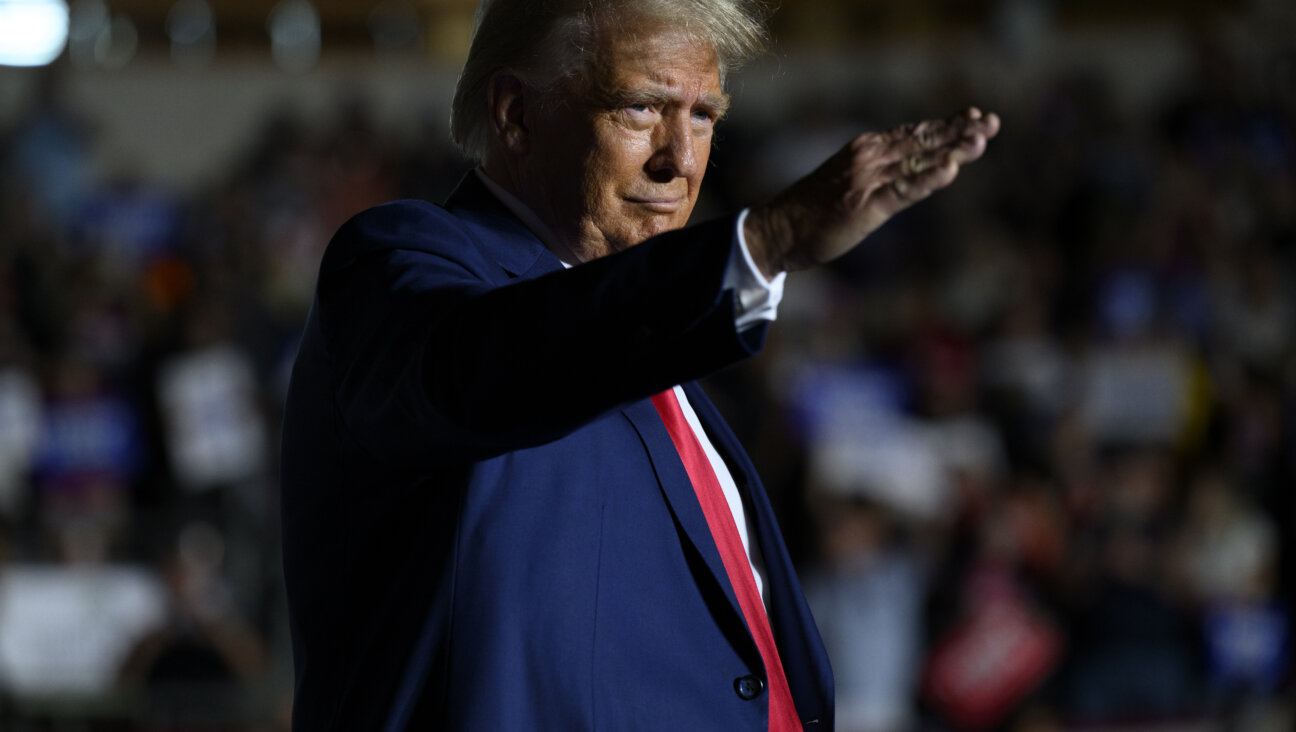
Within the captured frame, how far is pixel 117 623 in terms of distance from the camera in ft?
19.4

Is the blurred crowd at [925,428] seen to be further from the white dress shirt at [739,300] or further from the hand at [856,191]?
the hand at [856,191]

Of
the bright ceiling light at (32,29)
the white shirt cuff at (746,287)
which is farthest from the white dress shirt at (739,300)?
the bright ceiling light at (32,29)

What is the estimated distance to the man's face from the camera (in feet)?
5.13

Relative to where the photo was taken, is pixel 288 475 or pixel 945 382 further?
pixel 945 382

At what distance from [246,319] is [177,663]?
2.13 m

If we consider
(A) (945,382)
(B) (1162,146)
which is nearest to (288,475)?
(A) (945,382)

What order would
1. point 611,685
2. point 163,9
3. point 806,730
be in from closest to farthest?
point 611,685
point 806,730
point 163,9

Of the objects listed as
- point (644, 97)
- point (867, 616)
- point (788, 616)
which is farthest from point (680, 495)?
point (867, 616)

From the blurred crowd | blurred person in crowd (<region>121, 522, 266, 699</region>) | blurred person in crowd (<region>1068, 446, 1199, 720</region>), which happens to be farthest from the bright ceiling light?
blurred person in crowd (<region>1068, 446, 1199, 720</region>)

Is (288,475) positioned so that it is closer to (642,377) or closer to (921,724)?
(642,377)

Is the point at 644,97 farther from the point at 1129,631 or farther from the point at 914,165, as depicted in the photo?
the point at 1129,631

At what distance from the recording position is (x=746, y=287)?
119cm

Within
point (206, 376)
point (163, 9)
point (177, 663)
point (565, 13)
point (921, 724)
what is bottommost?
point (921, 724)

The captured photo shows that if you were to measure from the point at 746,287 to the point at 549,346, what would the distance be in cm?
16
